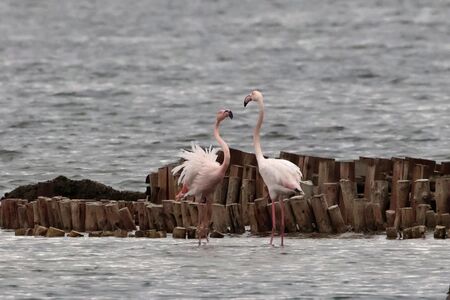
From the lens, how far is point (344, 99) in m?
59.0

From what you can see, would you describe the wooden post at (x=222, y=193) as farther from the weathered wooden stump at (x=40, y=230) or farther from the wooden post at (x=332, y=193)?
the weathered wooden stump at (x=40, y=230)

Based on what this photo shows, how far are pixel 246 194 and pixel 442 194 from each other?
10.1 feet

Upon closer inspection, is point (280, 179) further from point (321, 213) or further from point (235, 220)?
point (235, 220)

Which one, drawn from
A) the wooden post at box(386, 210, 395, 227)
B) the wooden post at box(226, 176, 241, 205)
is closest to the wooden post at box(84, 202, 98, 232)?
the wooden post at box(226, 176, 241, 205)

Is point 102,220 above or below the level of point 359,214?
below

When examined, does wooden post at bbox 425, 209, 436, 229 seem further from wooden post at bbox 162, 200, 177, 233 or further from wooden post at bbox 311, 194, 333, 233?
wooden post at bbox 162, 200, 177, 233

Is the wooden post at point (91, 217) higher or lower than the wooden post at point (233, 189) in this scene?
lower

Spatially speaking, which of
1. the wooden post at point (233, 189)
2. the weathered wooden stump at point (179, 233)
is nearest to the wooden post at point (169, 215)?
the weathered wooden stump at point (179, 233)

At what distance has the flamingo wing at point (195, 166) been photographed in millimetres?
24703

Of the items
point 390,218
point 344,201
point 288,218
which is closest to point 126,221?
point 288,218

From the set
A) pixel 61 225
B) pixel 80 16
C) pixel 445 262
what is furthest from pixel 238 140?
pixel 80 16

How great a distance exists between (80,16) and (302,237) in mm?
96451

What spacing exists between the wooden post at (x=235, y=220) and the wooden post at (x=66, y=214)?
236 centimetres

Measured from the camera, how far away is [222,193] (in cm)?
2609
